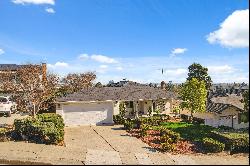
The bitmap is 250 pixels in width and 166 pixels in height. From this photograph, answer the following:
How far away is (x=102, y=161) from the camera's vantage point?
2134 centimetres

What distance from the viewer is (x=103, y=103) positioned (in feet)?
130

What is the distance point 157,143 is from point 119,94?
15.6 m

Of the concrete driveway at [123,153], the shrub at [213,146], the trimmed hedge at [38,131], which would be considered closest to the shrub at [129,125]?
the concrete driveway at [123,153]

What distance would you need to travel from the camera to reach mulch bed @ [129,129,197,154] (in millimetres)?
24503

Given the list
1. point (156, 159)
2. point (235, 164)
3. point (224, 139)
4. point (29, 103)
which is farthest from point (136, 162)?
point (29, 103)

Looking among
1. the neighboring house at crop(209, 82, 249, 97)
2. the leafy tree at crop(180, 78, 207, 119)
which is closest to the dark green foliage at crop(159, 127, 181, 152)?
the leafy tree at crop(180, 78, 207, 119)

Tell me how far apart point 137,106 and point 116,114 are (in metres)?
3.62

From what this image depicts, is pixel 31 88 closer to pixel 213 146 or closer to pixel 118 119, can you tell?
pixel 118 119

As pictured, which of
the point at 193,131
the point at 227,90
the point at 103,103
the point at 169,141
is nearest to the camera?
the point at 169,141

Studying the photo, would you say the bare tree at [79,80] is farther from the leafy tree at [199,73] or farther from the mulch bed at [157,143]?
the mulch bed at [157,143]

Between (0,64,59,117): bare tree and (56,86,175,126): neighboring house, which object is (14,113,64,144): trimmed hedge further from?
(56,86,175,126): neighboring house

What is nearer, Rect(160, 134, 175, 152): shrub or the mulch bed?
Rect(160, 134, 175, 152): shrub

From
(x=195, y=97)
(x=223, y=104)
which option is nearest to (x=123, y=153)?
(x=223, y=104)

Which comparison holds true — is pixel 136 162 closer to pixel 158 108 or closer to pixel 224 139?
pixel 224 139
